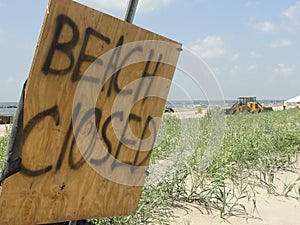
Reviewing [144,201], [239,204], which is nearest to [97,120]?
[144,201]

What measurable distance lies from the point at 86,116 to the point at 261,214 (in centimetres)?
254

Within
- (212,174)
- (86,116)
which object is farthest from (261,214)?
(86,116)

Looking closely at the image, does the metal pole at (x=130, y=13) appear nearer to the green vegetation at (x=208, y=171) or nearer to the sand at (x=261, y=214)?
the green vegetation at (x=208, y=171)

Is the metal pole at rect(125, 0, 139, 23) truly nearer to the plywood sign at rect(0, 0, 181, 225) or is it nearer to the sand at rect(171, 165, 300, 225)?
the plywood sign at rect(0, 0, 181, 225)

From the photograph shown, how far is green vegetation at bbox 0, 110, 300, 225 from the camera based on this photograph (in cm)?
361

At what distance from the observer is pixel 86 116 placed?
1988 mm

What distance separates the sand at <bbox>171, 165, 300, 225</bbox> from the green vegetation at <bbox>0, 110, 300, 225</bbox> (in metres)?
0.07

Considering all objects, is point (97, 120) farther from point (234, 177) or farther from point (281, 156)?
point (281, 156)

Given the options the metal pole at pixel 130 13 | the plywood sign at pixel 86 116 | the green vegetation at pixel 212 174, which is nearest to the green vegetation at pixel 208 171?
the green vegetation at pixel 212 174

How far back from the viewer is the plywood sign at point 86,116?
1804 mm

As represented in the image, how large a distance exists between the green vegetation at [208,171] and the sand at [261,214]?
7 cm

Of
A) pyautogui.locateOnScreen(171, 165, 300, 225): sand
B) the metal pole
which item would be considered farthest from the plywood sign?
pyautogui.locateOnScreen(171, 165, 300, 225): sand

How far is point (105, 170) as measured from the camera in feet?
7.02

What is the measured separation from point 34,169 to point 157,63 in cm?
91
